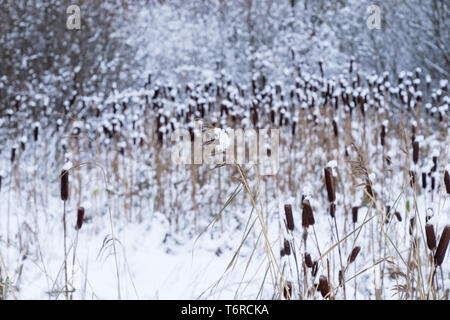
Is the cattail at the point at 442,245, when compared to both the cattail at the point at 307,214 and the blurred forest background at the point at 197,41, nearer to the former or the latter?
the cattail at the point at 307,214

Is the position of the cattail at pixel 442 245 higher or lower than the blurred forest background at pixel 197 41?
lower

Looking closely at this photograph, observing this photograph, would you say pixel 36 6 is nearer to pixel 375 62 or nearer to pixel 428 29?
pixel 375 62

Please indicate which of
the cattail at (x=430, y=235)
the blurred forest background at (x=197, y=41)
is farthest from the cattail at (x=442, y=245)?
the blurred forest background at (x=197, y=41)

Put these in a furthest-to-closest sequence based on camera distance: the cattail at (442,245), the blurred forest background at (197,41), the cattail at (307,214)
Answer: the blurred forest background at (197,41) < the cattail at (307,214) < the cattail at (442,245)

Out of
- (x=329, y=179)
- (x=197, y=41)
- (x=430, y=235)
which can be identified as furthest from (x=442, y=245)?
(x=197, y=41)

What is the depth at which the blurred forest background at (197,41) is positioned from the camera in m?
4.44

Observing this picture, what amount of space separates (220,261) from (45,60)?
3291 mm

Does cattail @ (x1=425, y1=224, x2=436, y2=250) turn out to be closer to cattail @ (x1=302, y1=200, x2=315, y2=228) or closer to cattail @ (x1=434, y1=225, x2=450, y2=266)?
cattail @ (x1=434, y1=225, x2=450, y2=266)

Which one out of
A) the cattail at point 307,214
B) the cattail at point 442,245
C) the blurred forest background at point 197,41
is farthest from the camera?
the blurred forest background at point 197,41

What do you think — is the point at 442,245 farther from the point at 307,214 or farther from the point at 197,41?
the point at 197,41

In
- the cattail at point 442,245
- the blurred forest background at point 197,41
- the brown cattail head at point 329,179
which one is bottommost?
the cattail at point 442,245

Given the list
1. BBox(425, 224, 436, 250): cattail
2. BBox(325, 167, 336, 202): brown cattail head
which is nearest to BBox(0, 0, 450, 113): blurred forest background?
BBox(325, 167, 336, 202): brown cattail head
